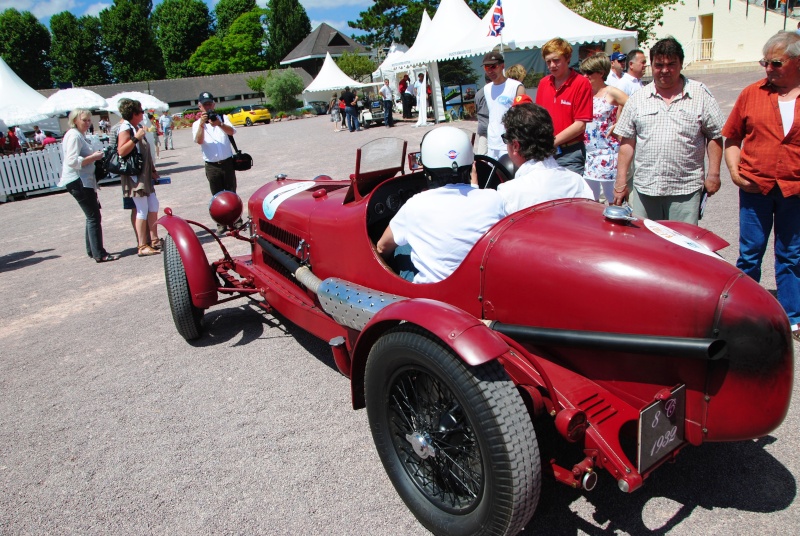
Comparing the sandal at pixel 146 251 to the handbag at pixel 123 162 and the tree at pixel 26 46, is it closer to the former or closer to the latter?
the handbag at pixel 123 162

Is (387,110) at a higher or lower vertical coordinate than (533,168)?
higher

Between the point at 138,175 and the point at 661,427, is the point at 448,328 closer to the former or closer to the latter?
the point at 661,427

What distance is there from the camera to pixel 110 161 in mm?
6812

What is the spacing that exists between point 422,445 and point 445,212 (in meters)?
1.08

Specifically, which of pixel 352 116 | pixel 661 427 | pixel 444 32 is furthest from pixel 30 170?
pixel 661 427

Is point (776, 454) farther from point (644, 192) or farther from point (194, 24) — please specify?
point (194, 24)

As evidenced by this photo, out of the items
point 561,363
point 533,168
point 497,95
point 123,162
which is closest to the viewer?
point 561,363

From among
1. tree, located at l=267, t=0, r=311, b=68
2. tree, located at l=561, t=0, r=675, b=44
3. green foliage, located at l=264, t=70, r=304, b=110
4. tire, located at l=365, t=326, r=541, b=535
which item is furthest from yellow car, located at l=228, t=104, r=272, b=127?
tree, located at l=267, t=0, r=311, b=68

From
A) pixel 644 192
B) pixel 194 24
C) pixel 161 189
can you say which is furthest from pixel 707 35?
pixel 194 24

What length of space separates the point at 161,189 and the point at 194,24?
8646 cm

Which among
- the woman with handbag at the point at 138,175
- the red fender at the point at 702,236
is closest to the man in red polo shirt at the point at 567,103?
the red fender at the point at 702,236

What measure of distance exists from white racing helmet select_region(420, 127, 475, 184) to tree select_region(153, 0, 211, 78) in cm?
9326

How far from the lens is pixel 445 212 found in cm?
270

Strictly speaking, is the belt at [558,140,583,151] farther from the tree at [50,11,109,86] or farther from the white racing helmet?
the tree at [50,11,109,86]
